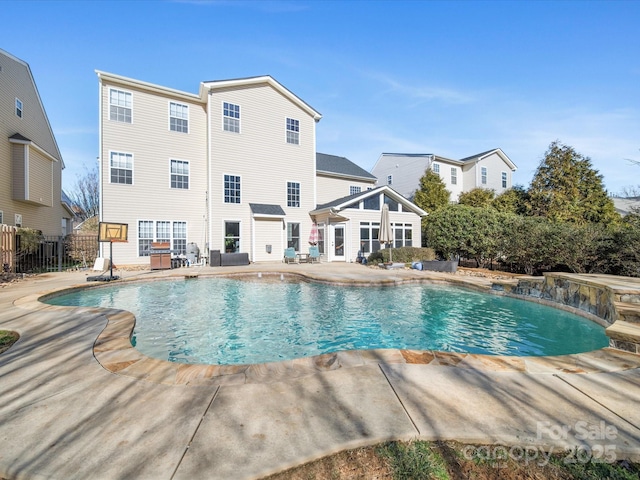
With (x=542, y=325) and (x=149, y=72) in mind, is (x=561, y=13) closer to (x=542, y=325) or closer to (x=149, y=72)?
(x=542, y=325)

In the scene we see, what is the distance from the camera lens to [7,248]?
1016 cm

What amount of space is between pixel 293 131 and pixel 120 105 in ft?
28.5

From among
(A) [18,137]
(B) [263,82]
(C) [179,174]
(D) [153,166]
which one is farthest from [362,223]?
(A) [18,137]

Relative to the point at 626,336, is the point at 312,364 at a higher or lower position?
lower

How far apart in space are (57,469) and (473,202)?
81.3 feet

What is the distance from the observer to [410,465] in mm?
1603

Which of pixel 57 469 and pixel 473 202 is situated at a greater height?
pixel 473 202

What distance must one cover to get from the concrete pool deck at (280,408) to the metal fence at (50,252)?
11.1 m

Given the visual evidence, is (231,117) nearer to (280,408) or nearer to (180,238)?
(180,238)

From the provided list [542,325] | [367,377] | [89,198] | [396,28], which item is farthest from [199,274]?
[89,198]

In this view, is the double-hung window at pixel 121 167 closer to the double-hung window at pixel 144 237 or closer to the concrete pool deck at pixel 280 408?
the double-hung window at pixel 144 237

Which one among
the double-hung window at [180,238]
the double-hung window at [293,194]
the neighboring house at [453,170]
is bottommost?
the double-hung window at [180,238]

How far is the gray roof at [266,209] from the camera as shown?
51.1ft

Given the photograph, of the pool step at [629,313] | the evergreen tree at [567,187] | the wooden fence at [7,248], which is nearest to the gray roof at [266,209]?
the wooden fence at [7,248]
